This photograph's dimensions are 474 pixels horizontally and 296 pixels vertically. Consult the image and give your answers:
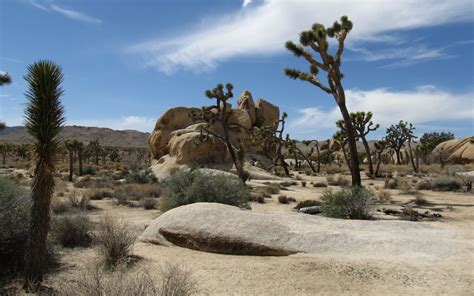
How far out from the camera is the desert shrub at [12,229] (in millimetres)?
6859

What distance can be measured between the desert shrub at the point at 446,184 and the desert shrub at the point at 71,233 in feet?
59.6

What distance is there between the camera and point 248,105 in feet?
156

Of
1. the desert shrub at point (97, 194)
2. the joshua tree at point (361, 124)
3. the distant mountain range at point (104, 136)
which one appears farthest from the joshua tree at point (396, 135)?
the distant mountain range at point (104, 136)

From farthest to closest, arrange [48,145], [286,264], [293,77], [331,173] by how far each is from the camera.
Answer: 1. [331,173]
2. [293,77]
3. [286,264]
4. [48,145]

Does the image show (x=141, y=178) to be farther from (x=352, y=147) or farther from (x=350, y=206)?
(x=350, y=206)

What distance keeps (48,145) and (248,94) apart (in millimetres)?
43185

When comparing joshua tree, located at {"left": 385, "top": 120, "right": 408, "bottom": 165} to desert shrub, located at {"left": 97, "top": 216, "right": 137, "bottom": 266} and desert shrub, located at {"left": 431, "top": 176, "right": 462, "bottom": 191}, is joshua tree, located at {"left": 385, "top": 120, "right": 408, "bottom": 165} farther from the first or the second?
desert shrub, located at {"left": 97, "top": 216, "right": 137, "bottom": 266}

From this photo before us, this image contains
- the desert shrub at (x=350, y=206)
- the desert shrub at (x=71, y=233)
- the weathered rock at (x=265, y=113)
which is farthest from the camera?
the weathered rock at (x=265, y=113)

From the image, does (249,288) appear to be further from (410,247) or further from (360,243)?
(410,247)

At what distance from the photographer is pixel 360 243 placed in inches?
298

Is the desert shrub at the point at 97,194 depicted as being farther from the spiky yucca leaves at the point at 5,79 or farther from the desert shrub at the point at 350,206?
the desert shrub at the point at 350,206

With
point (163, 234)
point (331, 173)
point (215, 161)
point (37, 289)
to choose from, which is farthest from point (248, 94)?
point (37, 289)

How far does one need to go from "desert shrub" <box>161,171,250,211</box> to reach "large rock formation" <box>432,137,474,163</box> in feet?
137

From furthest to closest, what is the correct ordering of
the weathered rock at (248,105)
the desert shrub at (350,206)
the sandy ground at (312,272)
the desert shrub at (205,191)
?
the weathered rock at (248,105)
the desert shrub at (205,191)
the desert shrub at (350,206)
the sandy ground at (312,272)
